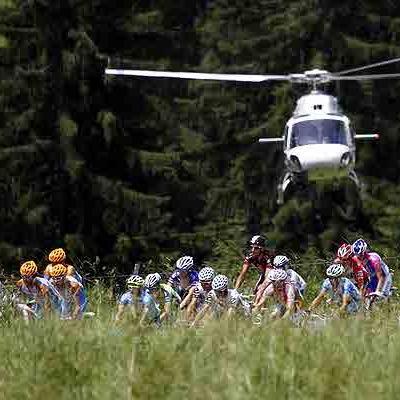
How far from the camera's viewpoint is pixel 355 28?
3612 centimetres

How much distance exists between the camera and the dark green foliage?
3288 cm

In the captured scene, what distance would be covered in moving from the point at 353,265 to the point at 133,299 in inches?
247

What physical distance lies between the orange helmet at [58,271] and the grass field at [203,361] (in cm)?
659

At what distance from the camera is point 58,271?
1580cm

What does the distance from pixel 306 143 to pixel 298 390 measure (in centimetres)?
1651

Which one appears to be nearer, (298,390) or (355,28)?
(298,390)

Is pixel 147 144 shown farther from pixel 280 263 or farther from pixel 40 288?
pixel 40 288

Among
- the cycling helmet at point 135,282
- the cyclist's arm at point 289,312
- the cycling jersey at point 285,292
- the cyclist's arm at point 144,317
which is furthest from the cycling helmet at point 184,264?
the cyclist's arm at point 144,317

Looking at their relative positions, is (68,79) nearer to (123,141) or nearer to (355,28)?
(123,141)

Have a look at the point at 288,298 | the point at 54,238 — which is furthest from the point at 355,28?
the point at 288,298

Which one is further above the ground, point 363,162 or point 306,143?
point 306,143

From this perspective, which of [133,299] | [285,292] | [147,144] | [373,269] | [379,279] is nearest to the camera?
[133,299]

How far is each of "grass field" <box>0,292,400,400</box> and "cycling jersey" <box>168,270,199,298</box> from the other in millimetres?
8135

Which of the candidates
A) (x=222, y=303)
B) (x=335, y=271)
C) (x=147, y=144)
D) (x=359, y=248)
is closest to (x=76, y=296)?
(x=222, y=303)
